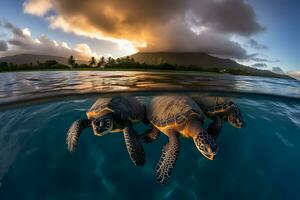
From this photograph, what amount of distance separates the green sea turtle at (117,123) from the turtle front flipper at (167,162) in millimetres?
657

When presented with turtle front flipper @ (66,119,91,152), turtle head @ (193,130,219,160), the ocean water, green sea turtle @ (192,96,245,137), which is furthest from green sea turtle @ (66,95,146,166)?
green sea turtle @ (192,96,245,137)

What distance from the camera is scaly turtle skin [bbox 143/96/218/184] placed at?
19.5 ft

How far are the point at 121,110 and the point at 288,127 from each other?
10776 millimetres

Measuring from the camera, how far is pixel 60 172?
7.89m

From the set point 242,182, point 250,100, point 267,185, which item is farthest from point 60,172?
point 250,100

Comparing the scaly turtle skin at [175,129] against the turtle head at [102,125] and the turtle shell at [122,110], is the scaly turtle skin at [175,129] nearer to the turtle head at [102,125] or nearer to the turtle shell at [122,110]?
the turtle shell at [122,110]

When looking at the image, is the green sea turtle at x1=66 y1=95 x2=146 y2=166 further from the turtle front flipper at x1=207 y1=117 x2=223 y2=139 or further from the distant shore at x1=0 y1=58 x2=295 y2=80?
the distant shore at x1=0 y1=58 x2=295 y2=80

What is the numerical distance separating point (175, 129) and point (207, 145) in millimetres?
1628

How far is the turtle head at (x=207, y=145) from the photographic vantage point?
18.9ft

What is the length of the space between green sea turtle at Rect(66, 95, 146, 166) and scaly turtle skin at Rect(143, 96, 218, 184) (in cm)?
69

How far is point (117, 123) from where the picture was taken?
300 inches

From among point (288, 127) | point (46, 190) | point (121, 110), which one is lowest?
point (46, 190)

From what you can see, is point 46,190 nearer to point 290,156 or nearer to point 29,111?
point 29,111

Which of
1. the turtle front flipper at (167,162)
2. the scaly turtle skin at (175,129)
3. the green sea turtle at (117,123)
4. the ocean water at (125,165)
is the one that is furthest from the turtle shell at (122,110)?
the turtle front flipper at (167,162)
